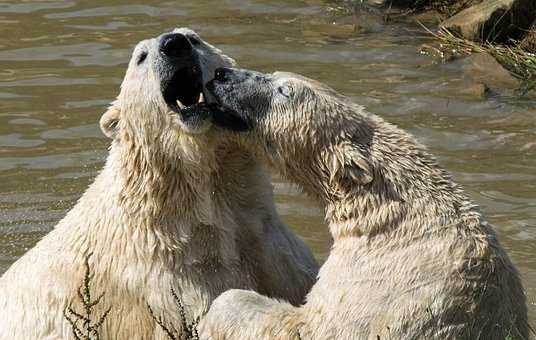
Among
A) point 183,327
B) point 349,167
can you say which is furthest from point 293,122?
point 183,327

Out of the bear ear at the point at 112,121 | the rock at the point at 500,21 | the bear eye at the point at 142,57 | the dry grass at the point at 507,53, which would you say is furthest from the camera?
the rock at the point at 500,21

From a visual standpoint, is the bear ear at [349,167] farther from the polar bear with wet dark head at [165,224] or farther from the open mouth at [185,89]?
the open mouth at [185,89]

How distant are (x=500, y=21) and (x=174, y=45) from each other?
5899 mm

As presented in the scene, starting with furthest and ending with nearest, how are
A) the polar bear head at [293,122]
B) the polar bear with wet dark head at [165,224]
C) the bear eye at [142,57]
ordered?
the bear eye at [142,57], the polar bear with wet dark head at [165,224], the polar bear head at [293,122]

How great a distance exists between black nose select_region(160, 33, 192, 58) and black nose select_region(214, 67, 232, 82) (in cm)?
27

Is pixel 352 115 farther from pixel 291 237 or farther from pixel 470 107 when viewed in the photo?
pixel 470 107

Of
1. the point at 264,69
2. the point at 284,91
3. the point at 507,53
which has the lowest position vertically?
the point at 264,69

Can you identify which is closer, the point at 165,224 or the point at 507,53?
the point at 165,224

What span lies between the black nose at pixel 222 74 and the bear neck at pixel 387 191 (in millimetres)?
472

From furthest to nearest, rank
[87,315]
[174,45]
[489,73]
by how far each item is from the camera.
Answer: [489,73], [174,45], [87,315]

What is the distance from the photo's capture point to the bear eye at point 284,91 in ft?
19.9

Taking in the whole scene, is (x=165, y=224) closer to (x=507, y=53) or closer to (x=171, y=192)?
(x=171, y=192)

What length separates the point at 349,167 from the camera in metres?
5.95

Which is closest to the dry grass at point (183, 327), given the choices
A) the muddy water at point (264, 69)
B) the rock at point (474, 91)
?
the muddy water at point (264, 69)
